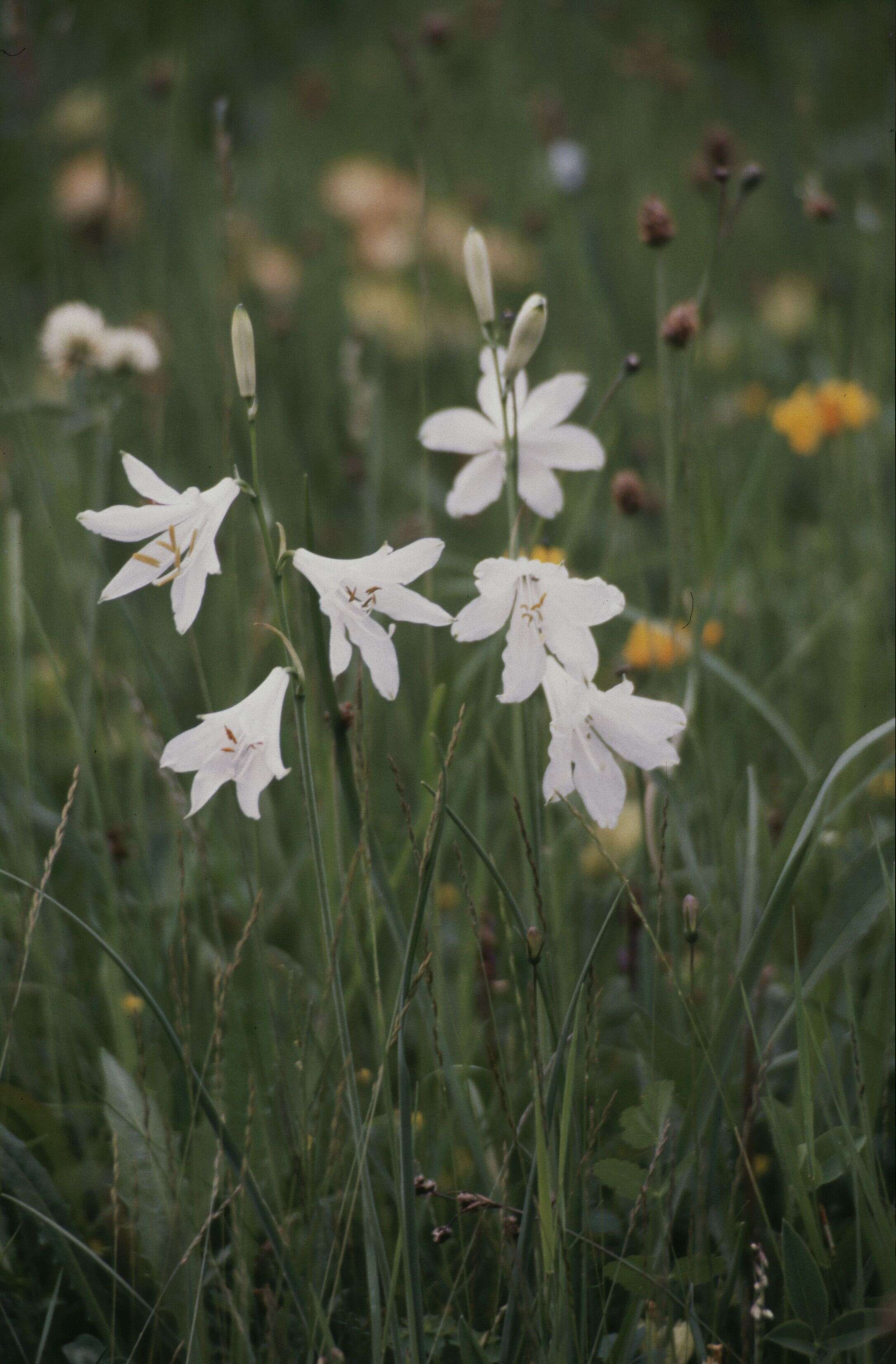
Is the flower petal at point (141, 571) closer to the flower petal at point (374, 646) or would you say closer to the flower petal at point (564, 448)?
the flower petal at point (374, 646)

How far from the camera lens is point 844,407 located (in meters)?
1.67

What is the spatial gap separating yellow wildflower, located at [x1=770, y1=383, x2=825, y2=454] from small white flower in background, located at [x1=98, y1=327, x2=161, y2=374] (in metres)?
0.98

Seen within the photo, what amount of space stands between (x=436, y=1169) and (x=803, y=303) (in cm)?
266

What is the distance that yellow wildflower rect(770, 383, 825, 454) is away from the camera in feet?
5.92

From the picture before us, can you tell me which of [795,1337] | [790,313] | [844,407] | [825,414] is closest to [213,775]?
[795,1337]

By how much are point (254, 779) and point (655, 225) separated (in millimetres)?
772

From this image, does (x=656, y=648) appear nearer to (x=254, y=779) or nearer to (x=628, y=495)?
(x=628, y=495)

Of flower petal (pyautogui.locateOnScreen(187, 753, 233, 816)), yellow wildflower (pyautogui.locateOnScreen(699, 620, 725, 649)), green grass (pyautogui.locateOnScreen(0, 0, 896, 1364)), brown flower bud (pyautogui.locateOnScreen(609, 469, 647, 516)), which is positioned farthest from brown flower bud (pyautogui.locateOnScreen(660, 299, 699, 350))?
flower petal (pyautogui.locateOnScreen(187, 753, 233, 816))

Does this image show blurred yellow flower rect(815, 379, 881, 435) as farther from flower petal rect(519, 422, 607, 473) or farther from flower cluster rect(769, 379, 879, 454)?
flower petal rect(519, 422, 607, 473)

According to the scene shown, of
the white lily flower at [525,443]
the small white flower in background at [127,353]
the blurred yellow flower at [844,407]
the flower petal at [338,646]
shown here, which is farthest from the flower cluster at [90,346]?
the blurred yellow flower at [844,407]

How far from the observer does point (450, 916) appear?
1457mm

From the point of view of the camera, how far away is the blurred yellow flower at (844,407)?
66.1 inches

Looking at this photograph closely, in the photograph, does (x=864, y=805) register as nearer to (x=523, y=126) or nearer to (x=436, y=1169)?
(x=436, y=1169)

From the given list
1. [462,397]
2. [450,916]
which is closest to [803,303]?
[462,397]
